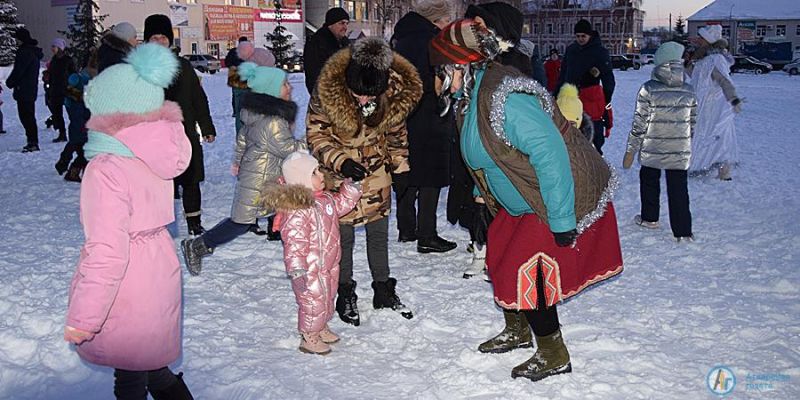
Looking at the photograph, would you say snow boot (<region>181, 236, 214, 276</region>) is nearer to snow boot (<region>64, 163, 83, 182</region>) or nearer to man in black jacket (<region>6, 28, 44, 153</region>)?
snow boot (<region>64, 163, 83, 182</region>)

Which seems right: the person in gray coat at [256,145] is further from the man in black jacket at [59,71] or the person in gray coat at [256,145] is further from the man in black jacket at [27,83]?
the man in black jacket at [27,83]

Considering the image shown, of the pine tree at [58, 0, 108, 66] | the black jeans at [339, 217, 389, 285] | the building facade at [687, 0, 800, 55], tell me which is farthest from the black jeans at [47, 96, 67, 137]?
the building facade at [687, 0, 800, 55]

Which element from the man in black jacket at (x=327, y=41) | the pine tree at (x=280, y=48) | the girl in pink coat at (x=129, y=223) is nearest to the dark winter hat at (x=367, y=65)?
the girl in pink coat at (x=129, y=223)

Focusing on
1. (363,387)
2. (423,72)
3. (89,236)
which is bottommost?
(363,387)

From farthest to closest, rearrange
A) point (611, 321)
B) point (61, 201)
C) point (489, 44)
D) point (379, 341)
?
point (61, 201) → point (611, 321) → point (379, 341) → point (489, 44)

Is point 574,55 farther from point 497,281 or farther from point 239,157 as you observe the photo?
point 497,281

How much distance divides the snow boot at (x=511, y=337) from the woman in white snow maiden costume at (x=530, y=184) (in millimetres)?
329

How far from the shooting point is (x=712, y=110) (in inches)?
371

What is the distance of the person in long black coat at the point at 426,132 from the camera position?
563cm

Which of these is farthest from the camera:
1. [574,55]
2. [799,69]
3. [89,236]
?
[799,69]

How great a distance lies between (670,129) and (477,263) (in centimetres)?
236

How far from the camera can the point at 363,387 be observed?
3658 mm

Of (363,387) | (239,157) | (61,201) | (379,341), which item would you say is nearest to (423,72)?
(239,157)

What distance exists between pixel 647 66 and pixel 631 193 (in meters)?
58.0
